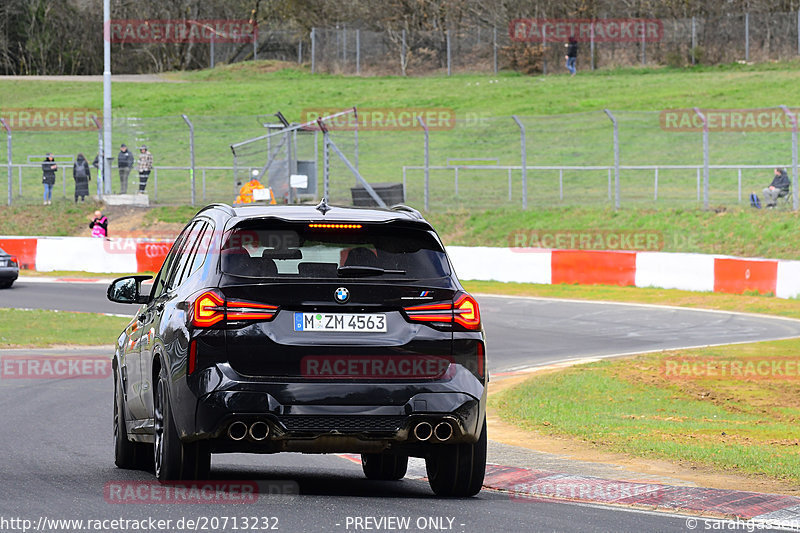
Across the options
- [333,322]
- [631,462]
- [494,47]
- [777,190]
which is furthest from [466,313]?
[494,47]

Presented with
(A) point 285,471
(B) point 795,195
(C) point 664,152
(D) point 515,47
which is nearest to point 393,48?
(D) point 515,47

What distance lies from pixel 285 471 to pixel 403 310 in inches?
96.4

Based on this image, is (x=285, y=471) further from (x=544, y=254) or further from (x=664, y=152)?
(x=664, y=152)

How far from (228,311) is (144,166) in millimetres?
33181

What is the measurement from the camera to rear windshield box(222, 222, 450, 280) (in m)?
7.37

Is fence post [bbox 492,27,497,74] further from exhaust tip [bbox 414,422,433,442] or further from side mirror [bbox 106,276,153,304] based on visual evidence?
exhaust tip [bbox 414,422,433,442]

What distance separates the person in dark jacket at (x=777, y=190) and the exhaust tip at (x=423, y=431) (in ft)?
82.6

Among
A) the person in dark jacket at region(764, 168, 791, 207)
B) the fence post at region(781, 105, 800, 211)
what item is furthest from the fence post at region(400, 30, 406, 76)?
the fence post at region(781, 105, 800, 211)

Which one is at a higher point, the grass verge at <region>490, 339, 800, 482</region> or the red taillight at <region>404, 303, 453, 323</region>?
the red taillight at <region>404, 303, 453, 323</region>

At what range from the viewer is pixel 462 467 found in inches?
306

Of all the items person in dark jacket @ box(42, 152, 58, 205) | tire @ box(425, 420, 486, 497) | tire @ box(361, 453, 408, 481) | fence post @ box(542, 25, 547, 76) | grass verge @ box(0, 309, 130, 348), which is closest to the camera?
tire @ box(425, 420, 486, 497)

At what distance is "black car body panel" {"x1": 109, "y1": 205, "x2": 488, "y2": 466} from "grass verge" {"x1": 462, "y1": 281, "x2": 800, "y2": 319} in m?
16.7

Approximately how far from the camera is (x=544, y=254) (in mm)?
29203

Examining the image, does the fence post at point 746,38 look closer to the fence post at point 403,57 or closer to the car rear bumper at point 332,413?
the fence post at point 403,57
